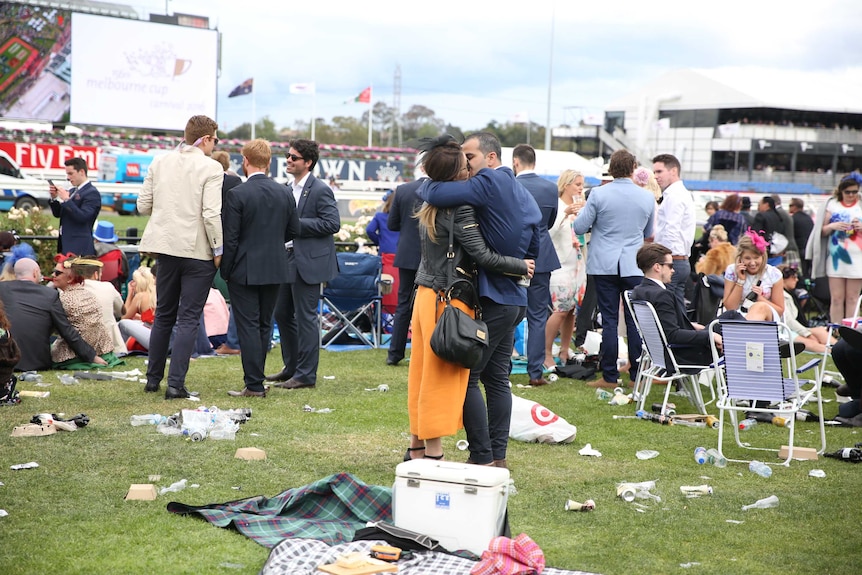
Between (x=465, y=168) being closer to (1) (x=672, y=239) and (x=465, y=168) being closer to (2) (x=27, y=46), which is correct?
(1) (x=672, y=239)

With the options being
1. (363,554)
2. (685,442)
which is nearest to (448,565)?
(363,554)

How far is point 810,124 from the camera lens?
7131 centimetres

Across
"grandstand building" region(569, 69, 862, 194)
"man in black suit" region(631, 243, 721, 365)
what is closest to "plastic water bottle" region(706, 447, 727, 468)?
"man in black suit" region(631, 243, 721, 365)

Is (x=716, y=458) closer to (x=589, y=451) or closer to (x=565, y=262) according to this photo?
(x=589, y=451)

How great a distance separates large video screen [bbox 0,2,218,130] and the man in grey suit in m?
30.4

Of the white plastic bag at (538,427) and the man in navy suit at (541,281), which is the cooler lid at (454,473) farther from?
the man in navy suit at (541,281)

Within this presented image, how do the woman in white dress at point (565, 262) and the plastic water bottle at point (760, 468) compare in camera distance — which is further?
the woman in white dress at point (565, 262)

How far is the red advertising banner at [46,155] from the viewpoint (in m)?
35.2

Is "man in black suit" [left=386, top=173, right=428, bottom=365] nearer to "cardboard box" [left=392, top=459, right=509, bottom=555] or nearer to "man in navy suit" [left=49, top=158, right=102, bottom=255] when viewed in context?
"man in navy suit" [left=49, top=158, right=102, bottom=255]

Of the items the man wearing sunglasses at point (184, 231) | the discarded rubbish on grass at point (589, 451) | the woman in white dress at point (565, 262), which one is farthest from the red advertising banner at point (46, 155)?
the discarded rubbish on grass at point (589, 451)

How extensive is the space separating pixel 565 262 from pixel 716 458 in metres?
3.62

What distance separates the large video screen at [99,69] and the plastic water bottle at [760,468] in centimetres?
3330

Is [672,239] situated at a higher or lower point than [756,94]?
lower

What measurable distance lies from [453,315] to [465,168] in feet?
2.51
